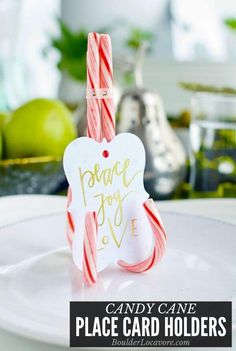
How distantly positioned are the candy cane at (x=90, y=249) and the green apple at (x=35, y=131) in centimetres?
44

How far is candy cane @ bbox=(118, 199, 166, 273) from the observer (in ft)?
1.40

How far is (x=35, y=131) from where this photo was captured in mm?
849

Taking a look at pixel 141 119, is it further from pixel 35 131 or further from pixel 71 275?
pixel 71 275

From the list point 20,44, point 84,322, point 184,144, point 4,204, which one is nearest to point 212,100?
point 184,144

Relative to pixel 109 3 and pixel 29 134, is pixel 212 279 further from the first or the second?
pixel 109 3

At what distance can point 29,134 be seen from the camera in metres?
0.85

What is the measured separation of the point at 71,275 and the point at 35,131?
451mm

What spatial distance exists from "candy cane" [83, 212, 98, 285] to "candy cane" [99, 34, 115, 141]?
58 mm

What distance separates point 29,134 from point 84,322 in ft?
1.74

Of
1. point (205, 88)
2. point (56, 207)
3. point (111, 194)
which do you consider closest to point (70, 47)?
point (205, 88)

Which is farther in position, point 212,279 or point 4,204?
point 4,204

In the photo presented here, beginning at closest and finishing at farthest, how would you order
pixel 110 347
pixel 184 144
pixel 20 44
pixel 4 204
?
pixel 110 347, pixel 4 204, pixel 184 144, pixel 20 44

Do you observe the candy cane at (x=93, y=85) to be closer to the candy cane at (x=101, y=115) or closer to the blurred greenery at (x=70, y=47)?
the candy cane at (x=101, y=115)

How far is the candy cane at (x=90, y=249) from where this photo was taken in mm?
407
